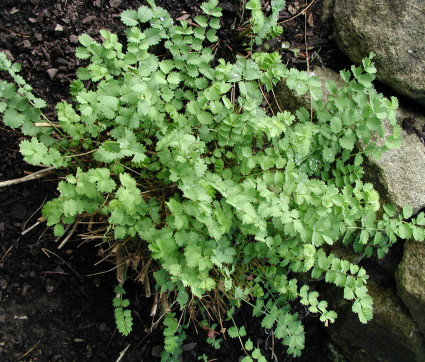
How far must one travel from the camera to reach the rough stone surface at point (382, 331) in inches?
97.1

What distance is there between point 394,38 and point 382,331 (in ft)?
5.64

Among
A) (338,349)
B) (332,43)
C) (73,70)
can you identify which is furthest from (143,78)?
(338,349)

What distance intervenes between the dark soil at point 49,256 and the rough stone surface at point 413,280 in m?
1.47

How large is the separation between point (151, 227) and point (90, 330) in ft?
3.03

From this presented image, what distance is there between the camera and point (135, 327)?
98.2 inches

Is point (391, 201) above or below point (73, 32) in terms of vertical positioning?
above

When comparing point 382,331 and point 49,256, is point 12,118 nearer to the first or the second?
point 49,256

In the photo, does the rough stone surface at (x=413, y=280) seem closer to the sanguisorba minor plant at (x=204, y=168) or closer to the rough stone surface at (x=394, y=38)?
the sanguisorba minor plant at (x=204, y=168)

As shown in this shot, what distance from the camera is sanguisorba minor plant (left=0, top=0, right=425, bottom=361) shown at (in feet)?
5.97

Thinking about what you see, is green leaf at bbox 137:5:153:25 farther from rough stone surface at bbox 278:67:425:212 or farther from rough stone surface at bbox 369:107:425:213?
rough stone surface at bbox 369:107:425:213

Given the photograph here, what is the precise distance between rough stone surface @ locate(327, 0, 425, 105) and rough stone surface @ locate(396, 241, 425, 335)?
2.88 ft

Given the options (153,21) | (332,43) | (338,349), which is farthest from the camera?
(338,349)

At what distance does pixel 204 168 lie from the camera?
1.85 meters

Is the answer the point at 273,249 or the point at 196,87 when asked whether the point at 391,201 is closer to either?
the point at 273,249
